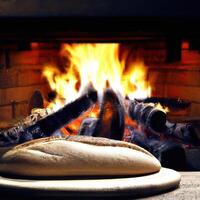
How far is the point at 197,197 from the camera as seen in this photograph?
3.44 feet

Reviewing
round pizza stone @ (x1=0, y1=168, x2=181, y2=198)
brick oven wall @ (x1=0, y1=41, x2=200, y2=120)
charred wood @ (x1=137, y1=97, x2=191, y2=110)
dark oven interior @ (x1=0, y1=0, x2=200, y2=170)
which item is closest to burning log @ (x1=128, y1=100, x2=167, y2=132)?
dark oven interior @ (x1=0, y1=0, x2=200, y2=170)

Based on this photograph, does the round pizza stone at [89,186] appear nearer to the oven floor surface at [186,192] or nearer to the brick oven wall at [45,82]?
the oven floor surface at [186,192]

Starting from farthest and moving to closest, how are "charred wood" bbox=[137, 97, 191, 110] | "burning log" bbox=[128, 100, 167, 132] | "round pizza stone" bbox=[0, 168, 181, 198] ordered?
"charred wood" bbox=[137, 97, 191, 110]
"burning log" bbox=[128, 100, 167, 132]
"round pizza stone" bbox=[0, 168, 181, 198]

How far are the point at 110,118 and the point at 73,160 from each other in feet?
3.08

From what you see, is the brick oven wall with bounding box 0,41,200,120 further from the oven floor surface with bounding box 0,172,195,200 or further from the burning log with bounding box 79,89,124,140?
the oven floor surface with bounding box 0,172,195,200

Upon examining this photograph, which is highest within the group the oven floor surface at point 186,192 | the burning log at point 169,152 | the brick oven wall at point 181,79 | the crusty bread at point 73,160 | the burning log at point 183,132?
the brick oven wall at point 181,79

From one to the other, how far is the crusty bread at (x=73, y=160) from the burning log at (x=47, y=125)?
821 mm

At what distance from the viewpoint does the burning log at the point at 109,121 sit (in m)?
2.00

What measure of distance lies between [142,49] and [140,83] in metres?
0.17

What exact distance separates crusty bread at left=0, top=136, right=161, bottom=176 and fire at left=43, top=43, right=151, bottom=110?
1079mm

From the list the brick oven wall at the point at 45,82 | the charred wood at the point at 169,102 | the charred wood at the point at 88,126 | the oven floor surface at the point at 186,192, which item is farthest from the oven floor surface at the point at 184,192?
the brick oven wall at the point at 45,82

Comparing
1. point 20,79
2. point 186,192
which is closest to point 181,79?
point 20,79

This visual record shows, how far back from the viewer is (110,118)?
2010 mm

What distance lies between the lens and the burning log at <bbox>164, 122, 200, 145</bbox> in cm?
205
